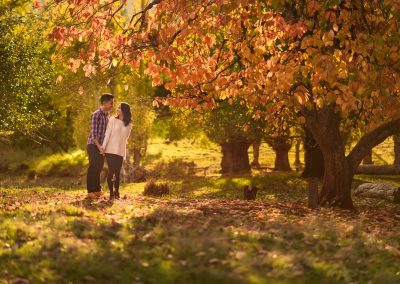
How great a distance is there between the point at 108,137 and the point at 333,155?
6.68 metres

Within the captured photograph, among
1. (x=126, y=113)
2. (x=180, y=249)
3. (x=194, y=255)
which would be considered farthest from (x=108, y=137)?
(x=194, y=255)

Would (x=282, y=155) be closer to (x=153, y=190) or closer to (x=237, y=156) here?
(x=237, y=156)

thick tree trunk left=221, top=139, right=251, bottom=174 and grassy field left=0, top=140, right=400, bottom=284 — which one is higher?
thick tree trunk left=221, top=139, right=251, bottom=174

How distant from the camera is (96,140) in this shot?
14.7 m

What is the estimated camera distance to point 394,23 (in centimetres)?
1195

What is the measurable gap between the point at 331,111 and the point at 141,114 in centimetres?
2271

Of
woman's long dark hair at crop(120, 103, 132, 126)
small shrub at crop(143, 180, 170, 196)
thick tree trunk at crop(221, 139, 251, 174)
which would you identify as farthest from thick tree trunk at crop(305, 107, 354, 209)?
thick tree trunk at crop(221, 139, 251, 174)

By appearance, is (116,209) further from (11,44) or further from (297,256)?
(11,44)

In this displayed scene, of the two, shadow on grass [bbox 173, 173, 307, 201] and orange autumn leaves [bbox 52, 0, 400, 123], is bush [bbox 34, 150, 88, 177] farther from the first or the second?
orange autumn leaves [bbox 52, 0, 400, 123]

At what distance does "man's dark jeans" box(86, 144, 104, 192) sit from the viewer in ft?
49.0

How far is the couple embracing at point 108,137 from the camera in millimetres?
14641

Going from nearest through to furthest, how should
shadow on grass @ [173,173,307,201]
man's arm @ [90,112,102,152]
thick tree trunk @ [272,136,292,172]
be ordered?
man's arm @ [90,112,102,152]
shadow on grass @ [173,173,307,201]
thick tree trunk @ [272,136,292,172]

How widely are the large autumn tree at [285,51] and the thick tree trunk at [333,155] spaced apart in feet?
0.10

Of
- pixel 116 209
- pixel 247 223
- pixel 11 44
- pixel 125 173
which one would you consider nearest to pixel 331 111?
pixel 247 223
